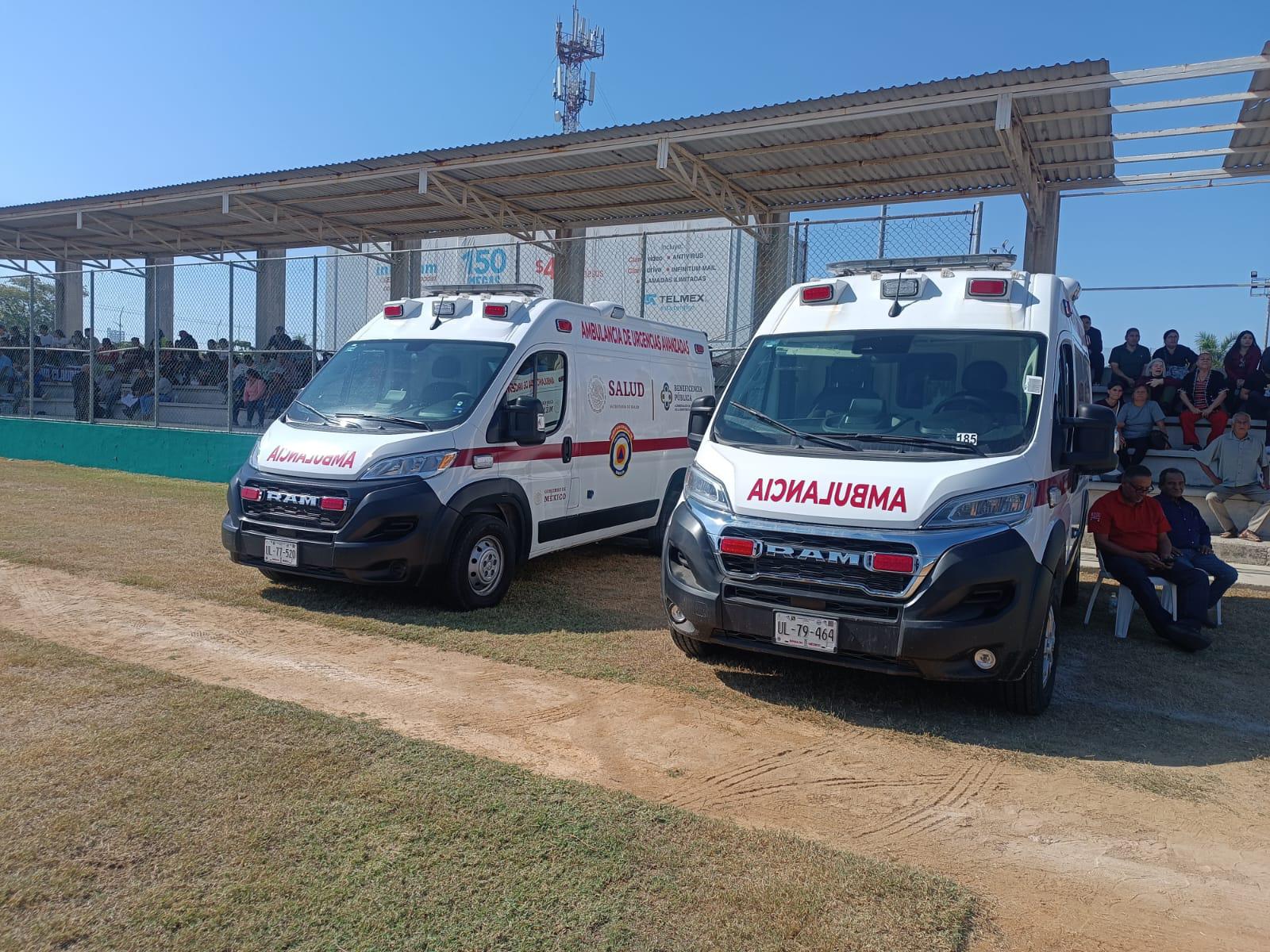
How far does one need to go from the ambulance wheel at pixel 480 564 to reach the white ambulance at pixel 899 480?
190 cm

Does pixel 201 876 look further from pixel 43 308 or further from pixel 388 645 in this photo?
pixel 43 308

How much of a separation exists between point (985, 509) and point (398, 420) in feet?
14.1

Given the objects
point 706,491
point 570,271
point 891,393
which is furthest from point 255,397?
point 891,393

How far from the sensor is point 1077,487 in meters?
6.75

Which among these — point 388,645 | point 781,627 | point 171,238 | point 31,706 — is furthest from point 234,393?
point 781,627

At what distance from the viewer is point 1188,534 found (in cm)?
759

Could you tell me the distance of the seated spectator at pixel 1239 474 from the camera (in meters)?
10.2

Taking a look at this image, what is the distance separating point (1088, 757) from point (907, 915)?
2.08 meters

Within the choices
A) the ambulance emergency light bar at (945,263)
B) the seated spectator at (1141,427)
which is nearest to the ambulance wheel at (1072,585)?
the ambulance emergency light bar at (945,263)

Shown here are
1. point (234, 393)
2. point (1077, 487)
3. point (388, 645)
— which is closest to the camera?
point (388, 645)

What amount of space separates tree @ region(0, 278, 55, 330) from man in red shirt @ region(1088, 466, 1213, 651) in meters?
19.2

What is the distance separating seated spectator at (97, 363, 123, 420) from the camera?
1622cm

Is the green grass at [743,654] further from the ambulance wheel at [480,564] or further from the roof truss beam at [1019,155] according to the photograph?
the roof truss beam at [1019,155]

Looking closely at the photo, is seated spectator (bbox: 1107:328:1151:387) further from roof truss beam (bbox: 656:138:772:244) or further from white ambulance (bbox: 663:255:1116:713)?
white ambulance (bbox: 663:255:1116:713)
